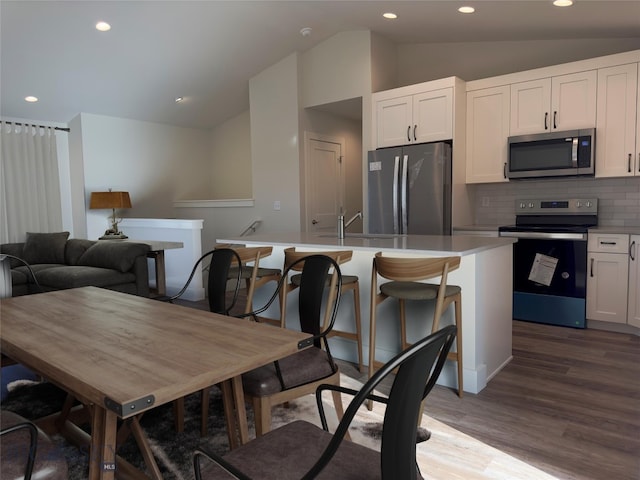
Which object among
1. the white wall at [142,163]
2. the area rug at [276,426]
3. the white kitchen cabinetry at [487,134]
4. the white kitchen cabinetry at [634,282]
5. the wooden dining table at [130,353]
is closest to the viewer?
the wooden dining table at [130,353]

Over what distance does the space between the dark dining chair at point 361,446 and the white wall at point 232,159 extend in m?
6.40

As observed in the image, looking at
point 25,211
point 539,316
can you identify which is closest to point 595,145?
point 539,316

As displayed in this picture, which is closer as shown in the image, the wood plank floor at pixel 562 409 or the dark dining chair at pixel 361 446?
the dark dining chair at pixel 361 446

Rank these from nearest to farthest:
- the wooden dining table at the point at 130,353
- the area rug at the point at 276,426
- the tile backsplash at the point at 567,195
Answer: the wooden dining table at the point at 130,353 < the area rug at the point at 276,426 < the tile backsplash at the point at 567,195

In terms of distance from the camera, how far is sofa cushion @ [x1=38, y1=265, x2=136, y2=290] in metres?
4.57

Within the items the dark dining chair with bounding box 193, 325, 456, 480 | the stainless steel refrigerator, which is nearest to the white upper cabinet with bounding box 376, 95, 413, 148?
the stainless steel refrigerator

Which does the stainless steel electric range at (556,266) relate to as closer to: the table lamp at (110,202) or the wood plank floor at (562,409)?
the wood plank floor at (562,409)

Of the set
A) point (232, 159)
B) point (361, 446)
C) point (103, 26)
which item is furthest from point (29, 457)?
point (232, 159)

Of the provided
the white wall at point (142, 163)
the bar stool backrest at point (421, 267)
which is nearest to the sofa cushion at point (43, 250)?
the white wall at point (142, 163)

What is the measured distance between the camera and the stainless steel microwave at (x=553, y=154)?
411 centimetres

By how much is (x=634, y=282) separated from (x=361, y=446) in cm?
354

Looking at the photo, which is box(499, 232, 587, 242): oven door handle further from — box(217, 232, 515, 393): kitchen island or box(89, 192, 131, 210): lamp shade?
box(89, 192, 131, 210): lamp shade

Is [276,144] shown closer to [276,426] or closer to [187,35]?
[187,35]

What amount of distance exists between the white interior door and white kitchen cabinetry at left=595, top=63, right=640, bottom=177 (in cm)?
317
